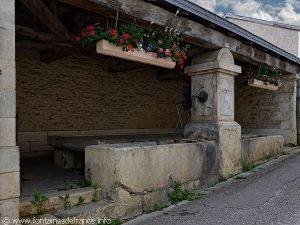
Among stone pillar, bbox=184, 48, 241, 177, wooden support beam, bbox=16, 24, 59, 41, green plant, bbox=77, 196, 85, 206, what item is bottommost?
green plant, bbox=77, 196, 85, 206

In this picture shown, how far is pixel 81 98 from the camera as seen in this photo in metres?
6.95

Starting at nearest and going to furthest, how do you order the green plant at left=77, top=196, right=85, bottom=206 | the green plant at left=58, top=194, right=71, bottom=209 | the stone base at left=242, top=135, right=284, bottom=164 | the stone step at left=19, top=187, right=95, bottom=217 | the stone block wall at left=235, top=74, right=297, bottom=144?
the stone step at left=19, top=187, right=95, bottom=217 → the green plant at left=58, top=194, right=71, bottom=209 → the green plant at left=77, top=196, right=85, bottom=206 → the stone base at left=242, top=135, right=284, bottom=164 → the stone block wall at left=235, top=74, right=297, bottom=144

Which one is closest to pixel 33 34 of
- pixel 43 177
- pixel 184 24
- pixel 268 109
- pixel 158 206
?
pixel 43 177

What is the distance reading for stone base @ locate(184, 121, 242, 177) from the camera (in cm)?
500

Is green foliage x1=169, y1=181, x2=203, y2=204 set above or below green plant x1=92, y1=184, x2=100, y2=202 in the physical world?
below

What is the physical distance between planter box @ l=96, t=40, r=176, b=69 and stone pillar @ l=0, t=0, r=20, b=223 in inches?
43.7

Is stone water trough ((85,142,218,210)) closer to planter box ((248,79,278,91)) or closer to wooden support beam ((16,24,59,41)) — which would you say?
wooden support beam ((16,24,59,41))

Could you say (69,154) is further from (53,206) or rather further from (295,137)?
(295,137)

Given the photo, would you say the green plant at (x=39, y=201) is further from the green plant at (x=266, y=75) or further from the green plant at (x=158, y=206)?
the green plant at (x=266, y=75)

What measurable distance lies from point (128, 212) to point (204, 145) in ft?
5.77

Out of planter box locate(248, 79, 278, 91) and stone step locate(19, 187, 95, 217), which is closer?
stone step locate(19, 187, 95, 217)

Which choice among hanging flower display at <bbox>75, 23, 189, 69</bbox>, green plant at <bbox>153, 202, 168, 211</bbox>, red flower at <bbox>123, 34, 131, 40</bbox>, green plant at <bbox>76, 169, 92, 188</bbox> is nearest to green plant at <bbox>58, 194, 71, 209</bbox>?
green plant at <bbox>76, 169, 92, 188</bbox>

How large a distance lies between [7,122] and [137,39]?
1.84 metres

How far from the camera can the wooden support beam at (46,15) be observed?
3.52 meters
